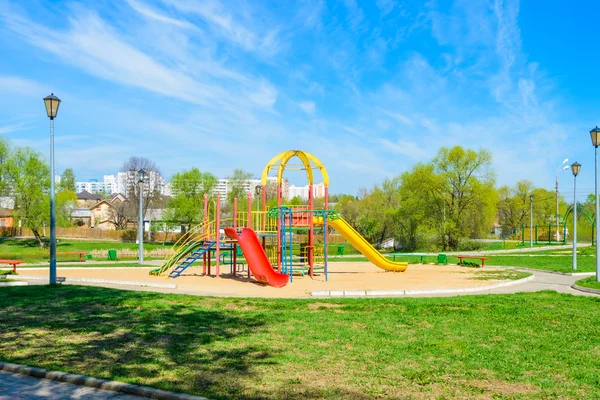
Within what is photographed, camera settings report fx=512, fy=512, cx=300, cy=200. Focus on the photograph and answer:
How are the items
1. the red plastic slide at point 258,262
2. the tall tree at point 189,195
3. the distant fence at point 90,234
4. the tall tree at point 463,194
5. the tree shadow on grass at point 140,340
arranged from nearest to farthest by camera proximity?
the tree shadow on grass at point 140,340 < the red plastic slide at point 258,262 < the tall tree at point 463,194 < the tall tree at point 189,195 < the distant fence at point 90,234

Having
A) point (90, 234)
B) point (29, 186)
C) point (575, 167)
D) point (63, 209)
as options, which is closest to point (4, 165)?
point (29, 186)

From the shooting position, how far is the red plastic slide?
60.2ft

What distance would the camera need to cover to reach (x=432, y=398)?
6.00m

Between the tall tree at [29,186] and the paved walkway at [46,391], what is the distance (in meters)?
50.3

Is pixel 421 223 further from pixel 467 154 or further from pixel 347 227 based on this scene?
pixel 347 227

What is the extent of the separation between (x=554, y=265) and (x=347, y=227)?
12.2 metres

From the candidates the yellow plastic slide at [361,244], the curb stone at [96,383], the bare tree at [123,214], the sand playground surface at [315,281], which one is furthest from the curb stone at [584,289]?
the bare tree at [123,214]

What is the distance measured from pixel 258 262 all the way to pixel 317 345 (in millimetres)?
10318

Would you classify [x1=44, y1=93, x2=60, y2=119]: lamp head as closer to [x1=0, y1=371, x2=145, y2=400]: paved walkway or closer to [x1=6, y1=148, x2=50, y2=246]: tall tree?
[x1=0, y1=371, x2=145, y2=400]: paved walkway

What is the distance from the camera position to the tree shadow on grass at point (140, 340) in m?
6.80

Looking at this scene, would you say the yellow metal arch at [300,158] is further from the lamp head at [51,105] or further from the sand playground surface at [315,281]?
the lamp head at [51,105]

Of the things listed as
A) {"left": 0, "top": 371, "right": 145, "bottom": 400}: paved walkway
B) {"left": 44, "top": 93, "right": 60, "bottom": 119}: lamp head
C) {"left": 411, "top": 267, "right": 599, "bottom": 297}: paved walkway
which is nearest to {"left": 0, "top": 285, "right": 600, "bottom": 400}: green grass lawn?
{"left": 0, "top": 371, "right": 145, "bottom": 400}: paved walkway

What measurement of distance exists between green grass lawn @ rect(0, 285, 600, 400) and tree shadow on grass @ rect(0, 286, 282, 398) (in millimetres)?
25

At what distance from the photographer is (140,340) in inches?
344
